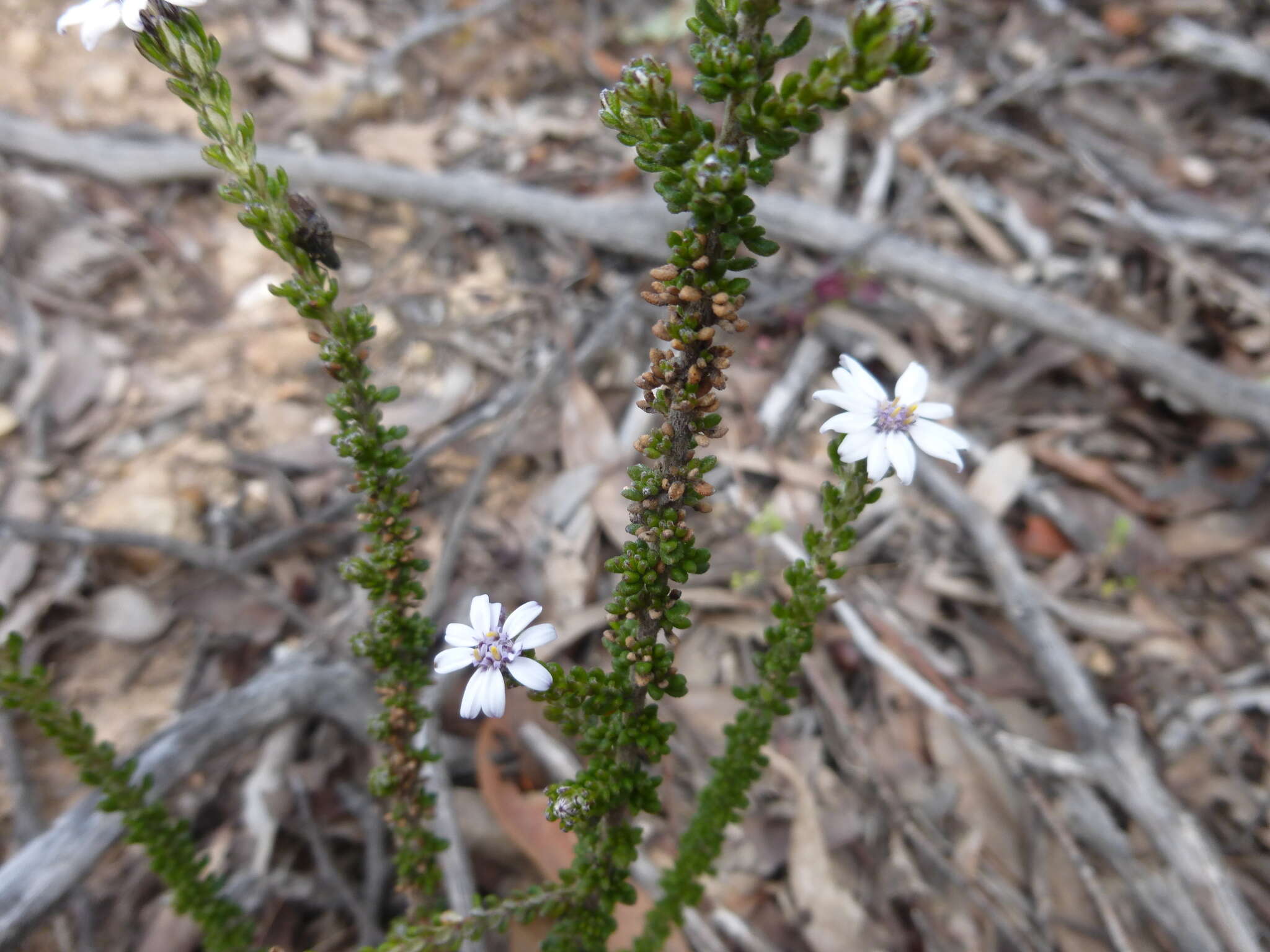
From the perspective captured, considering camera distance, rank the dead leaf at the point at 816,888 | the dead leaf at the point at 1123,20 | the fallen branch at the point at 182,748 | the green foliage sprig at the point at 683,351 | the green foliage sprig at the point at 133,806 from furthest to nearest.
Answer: the dead leaf at the point at 1123,20
the dead leaf at the point at 816,888
the fallen branch at the point at 182,748
the green foliage sprig at the point at 133,806
the green foliage sprig at the point at 683,351

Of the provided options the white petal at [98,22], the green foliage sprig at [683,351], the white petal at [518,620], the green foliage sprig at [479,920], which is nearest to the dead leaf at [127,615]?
the green foliage sprig at [479,920]

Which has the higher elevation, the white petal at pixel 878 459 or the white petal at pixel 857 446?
the white petal at pixel 857 446

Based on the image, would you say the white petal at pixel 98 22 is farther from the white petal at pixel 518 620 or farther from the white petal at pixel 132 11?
the white petal at pixel 518 620

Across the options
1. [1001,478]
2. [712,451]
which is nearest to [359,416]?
[712,451]

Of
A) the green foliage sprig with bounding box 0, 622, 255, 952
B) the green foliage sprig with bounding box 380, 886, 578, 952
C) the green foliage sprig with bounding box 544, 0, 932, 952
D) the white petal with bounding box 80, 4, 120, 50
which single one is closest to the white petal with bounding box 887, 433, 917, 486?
the green foliage sprig with bounding box 544, 0, 932, 952

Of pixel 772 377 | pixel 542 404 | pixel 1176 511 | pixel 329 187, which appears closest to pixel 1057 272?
pixel 1176 511

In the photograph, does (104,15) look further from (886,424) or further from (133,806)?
(133,806)

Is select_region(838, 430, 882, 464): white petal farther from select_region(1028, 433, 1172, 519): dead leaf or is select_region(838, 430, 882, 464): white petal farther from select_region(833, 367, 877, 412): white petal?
select_region(1028, 433, 1172, 519): dead leaf
